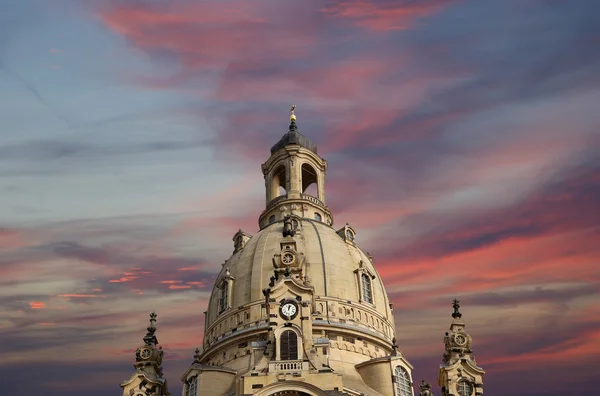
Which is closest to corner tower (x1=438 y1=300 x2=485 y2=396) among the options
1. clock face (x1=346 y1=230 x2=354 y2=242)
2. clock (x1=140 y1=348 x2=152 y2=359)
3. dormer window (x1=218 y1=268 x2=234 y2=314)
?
clock face (x1=346 y1=230 x2=354 y2=242)

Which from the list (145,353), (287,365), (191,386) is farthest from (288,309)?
(145,353)

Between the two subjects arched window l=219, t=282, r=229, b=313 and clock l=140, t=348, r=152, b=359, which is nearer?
clock l=140, t=348, r=152, b=359

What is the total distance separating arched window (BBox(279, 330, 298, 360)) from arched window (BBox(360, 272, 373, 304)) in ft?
54.0

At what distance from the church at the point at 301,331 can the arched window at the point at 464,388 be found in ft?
0.30

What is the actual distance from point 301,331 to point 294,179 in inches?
1219

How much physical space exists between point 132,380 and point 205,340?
8.88 meters

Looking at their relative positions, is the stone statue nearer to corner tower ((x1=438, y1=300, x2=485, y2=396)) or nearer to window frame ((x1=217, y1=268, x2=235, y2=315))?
corner tower ((x1=438, y1=300, x2=485, y2=396))

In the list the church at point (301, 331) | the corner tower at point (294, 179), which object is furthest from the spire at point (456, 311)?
the corner tower at point (294, 179)

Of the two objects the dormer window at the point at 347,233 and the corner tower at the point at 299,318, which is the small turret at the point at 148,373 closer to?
the corner tower at the point at 299,318

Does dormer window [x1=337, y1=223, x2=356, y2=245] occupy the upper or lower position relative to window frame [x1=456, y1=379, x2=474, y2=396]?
upper

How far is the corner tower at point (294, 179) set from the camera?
85062 millimetres

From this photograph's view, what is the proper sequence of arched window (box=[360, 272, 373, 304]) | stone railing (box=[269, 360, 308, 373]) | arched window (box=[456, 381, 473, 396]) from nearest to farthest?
stone railing (box=[269, 360, 308, 373]) → arched window (box=[456, 381, 473, 396]) → arched window (box=[360, 272, 373, 304])

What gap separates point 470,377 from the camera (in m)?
69.4

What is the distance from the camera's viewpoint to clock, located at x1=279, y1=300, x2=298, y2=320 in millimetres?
60094
